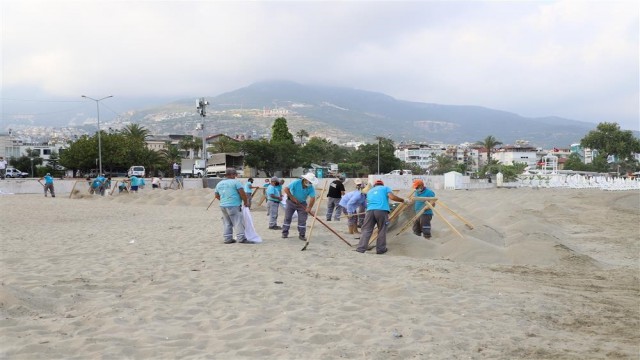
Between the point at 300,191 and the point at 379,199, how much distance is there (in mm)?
2028

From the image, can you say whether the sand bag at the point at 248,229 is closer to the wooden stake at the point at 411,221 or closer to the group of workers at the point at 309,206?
the group of workers at the point at 309,206

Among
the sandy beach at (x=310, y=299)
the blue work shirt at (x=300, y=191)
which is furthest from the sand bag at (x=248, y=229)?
the blue work shirt at (x=300, y=191)

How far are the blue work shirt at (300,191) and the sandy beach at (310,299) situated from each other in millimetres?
993

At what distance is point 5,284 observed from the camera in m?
5.89

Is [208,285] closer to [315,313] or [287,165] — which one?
[315,313]

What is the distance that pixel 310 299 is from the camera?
603 cm

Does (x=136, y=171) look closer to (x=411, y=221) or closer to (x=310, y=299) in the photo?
(x=411, y=221)

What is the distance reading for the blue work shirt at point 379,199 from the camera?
9867mm

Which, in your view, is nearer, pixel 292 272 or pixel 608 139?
pixel 292 272

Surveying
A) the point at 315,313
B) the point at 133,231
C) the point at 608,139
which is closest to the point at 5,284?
the point at 315,313

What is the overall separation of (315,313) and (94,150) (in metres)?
60.3

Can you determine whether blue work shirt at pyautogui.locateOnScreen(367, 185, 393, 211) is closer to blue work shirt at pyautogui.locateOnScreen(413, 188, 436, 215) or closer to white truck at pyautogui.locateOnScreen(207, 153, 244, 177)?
blue work shirt at pyautogui.locateOnScreen(413, 188, 436, 215)

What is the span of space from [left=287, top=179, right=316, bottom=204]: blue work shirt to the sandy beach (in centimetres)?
99

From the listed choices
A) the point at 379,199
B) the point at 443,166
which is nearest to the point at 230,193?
the point at 379,199
